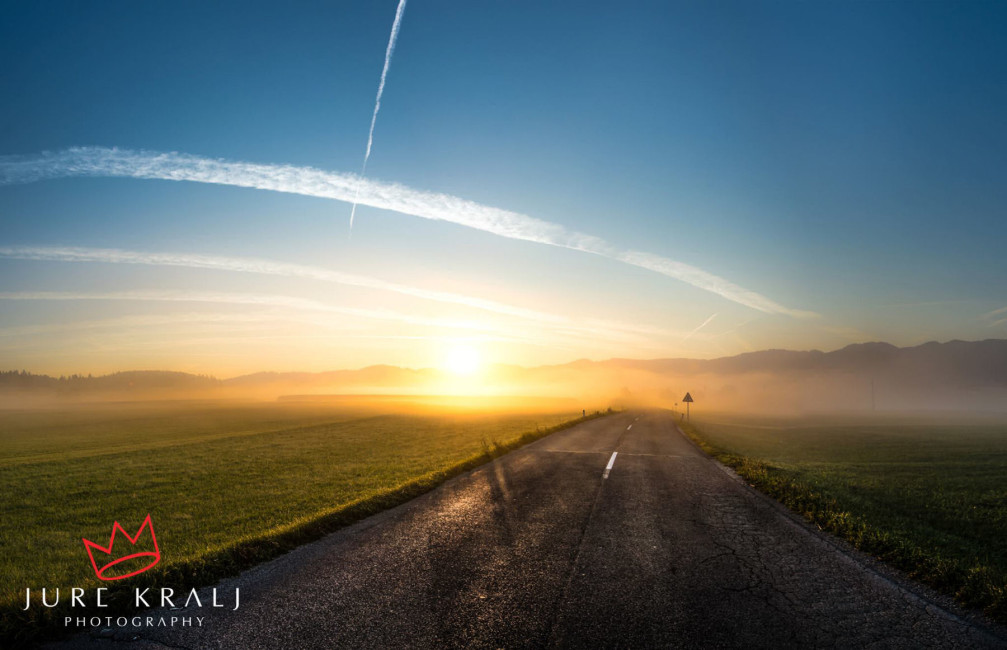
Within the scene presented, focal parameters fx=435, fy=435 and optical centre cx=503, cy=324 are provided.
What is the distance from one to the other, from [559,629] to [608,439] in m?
21.5

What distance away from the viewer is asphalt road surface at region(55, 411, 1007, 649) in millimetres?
4484

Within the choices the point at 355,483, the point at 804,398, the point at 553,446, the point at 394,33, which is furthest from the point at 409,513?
the point at 804,398

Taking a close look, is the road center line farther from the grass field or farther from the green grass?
the green grass

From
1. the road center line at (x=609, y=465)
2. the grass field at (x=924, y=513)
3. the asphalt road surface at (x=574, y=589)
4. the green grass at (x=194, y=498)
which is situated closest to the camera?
the asphalt road surface at (x=574, y=589)

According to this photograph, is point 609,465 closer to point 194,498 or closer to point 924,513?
point 924,513

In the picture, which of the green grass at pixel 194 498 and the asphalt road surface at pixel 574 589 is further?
the green grass at pixel 194 498

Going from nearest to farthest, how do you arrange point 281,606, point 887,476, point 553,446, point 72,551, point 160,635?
point 160,635 → point 281,606 → point 72,551 → point 887,476 → point 553,446

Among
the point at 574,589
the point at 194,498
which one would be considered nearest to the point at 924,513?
the point at 574,589

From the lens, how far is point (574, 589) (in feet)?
18.4

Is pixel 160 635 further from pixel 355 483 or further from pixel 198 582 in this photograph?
pixel 355 483

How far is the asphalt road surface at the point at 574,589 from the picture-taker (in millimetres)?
4484

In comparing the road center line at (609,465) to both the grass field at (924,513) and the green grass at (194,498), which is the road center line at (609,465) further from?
the green grass at (194,498)

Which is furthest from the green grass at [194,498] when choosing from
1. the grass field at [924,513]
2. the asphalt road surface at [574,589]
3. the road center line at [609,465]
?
the grass field at [924,513]

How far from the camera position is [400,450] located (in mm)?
27609
